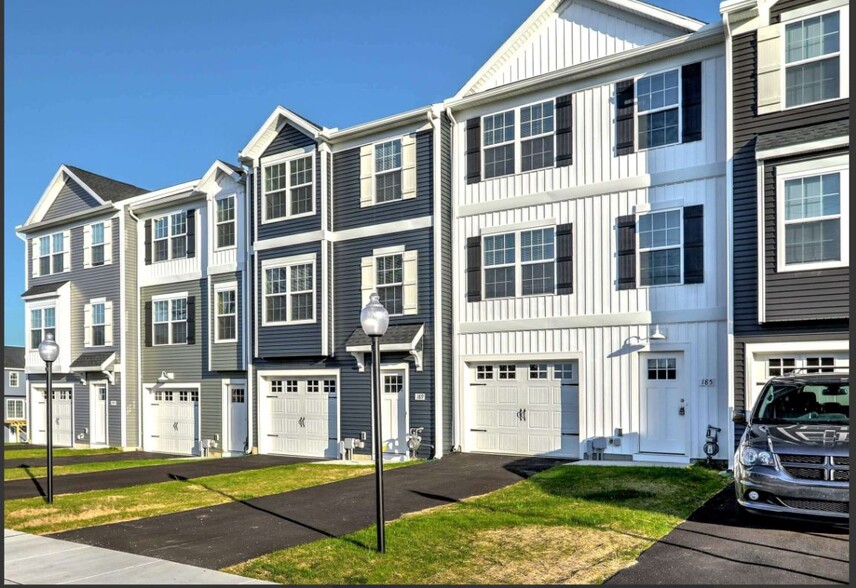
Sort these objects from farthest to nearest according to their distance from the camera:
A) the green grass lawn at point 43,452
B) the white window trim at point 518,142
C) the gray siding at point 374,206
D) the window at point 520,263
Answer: the green grass lawn at point 43,452
the gray siding at point 374,206
the white window trim at point 518,142
the window at point 520,263

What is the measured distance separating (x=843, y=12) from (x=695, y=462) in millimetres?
8314

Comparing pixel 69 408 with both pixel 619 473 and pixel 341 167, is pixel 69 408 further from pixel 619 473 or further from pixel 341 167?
pixel 619 473

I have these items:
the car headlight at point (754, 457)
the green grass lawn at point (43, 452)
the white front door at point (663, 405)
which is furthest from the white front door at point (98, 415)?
the car headlight at point (754, 457)

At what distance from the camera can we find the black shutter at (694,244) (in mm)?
13852

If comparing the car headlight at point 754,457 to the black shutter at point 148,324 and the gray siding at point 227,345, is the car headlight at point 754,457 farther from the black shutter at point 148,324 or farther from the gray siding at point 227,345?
the black shutter at point 148,324

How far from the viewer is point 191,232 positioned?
22.8 metres

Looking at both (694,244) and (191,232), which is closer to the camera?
(694,244)

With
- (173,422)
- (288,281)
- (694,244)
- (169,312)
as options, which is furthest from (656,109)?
(173,422)

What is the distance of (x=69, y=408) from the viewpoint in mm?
26094

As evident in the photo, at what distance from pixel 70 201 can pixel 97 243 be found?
2.28m

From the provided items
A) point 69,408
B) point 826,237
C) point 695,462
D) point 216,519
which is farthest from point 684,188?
point 69,408

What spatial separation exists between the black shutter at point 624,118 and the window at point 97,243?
18.3 meters

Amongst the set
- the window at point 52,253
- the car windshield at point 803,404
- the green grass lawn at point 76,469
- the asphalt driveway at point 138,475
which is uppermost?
the window at point 52,253

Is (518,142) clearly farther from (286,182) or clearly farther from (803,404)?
(803,404)
